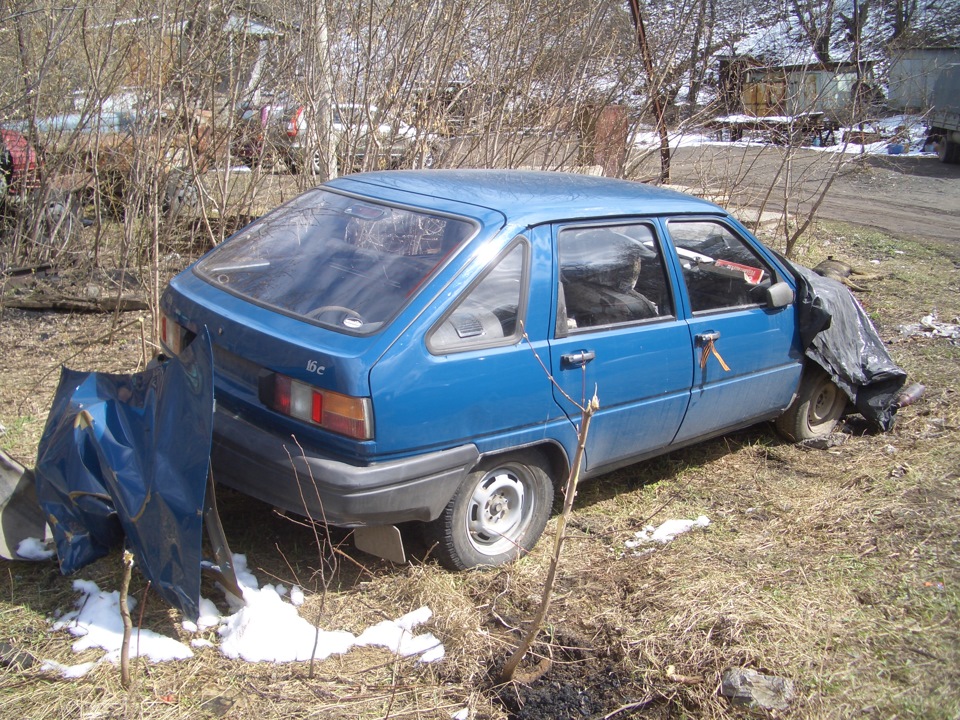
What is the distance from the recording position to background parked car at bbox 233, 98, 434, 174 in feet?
22.9

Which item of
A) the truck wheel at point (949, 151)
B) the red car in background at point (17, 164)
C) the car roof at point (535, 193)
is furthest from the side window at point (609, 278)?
the truck wheel at point (949, 151)

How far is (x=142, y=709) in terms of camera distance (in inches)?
108

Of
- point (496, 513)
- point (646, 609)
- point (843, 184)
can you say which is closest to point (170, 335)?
point (496, 513)

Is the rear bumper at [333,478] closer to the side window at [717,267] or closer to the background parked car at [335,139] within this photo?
the side window at [717,267]

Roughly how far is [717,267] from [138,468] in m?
2.98

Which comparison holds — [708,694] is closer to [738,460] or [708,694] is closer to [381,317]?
[381,317]

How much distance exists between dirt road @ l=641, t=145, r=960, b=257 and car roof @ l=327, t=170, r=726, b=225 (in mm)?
4516

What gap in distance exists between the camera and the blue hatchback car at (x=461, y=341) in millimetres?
3184

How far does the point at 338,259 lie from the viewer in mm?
3656

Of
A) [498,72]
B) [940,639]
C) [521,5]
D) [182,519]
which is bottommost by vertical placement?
[940,639]

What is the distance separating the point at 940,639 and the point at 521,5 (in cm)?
591

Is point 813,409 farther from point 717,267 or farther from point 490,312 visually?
point 490,312

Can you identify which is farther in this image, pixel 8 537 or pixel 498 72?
pixel 498 72

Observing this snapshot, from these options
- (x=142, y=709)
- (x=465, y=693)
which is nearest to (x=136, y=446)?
(x=142, y=709)
